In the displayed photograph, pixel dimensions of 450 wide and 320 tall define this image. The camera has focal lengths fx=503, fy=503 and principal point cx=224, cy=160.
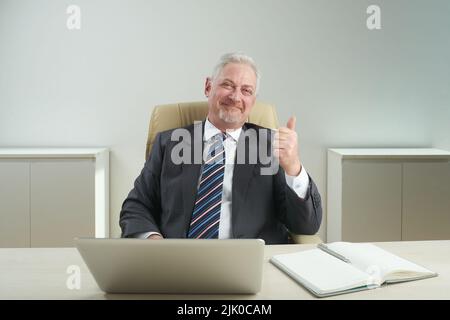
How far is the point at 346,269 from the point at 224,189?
2.79 ft

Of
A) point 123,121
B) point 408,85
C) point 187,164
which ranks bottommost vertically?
point 187,164

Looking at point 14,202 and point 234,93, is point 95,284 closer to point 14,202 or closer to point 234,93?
point 234,93

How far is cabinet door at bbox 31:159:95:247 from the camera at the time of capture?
3.32 m

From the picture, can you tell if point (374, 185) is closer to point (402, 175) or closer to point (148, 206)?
point (402, 175)

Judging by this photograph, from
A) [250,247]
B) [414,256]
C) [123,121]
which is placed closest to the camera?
[250,247]

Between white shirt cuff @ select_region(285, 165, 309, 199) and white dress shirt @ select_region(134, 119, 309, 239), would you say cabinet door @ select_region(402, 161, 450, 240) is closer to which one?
white dress shirt @ select_region(134, 119, 309, 239)

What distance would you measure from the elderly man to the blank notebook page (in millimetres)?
437

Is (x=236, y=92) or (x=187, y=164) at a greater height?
(x=236, y=92)

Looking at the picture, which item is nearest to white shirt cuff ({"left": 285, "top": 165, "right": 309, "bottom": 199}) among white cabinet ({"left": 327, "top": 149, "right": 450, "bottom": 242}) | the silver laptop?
the silver laptop

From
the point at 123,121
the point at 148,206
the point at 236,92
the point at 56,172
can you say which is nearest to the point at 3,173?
the point at 56,172

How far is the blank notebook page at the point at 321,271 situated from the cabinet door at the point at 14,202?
2.44m

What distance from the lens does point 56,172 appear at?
332 centimetres

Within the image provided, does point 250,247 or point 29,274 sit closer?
point 250,247

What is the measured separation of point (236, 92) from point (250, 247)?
1162 mm
